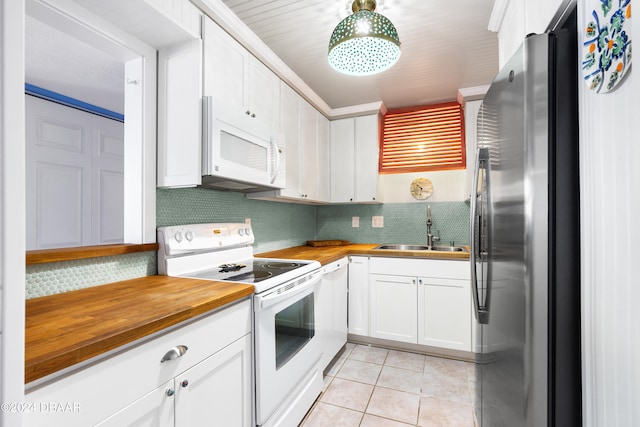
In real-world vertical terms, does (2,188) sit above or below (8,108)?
below

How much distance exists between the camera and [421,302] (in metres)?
2.54

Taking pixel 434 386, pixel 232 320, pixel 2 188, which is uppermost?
pixel 2 188

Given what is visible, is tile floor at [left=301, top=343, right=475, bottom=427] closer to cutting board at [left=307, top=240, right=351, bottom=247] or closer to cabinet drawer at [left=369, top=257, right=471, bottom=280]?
cabinet drawer at [left=369, top=257, right=471, bottom=280]

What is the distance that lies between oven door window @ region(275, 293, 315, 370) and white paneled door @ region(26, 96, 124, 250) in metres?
2.50

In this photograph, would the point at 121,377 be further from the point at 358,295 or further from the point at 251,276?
the point at 358,295

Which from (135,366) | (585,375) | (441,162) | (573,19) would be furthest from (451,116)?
(135,366)

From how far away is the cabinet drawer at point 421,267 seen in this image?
2.43 metres

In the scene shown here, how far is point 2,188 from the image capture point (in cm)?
50

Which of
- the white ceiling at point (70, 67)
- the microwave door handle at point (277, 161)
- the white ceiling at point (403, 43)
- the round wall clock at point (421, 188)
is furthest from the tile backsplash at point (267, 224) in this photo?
the white ceiling at point (403, 43)

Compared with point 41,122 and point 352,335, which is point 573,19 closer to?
point 352,335

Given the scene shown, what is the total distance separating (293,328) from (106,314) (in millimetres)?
983

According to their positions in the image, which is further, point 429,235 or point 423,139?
point 423,139

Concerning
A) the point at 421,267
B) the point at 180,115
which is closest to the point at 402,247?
the point at 421,267

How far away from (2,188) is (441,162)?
3.18m
